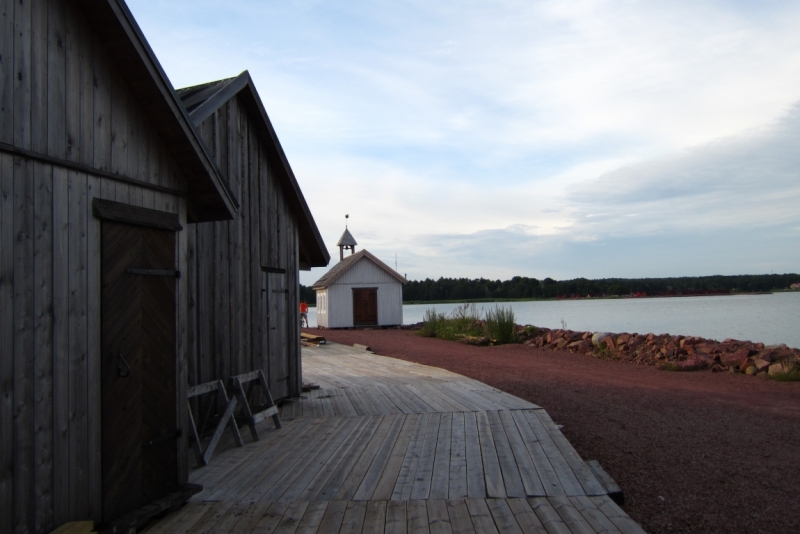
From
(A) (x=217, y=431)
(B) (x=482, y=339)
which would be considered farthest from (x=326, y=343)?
(A) (x=217, y=431)

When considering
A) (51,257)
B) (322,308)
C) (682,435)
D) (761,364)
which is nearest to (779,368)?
(761,364)

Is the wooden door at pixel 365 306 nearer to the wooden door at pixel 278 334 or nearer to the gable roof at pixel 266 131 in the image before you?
the gable roof at pixel 266 131

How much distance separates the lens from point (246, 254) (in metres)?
9.32

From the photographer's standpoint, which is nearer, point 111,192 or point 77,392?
point 77,392

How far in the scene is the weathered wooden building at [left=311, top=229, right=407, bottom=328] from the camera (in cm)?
3142

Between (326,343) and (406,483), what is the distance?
17611 mm

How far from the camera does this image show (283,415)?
31.2 ft

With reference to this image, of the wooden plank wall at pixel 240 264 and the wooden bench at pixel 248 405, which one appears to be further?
the wooden plank wall at pixel 240 264

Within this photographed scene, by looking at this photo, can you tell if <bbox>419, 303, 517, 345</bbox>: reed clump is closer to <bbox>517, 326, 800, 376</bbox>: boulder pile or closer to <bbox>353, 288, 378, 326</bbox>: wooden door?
<bbox>517, 326, 800, 376</bbox>: boulder pile

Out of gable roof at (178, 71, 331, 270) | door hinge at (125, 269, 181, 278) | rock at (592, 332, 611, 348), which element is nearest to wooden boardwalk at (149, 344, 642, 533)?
door hinge at (125, 269, 181, 278)

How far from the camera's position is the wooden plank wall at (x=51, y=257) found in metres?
4.15

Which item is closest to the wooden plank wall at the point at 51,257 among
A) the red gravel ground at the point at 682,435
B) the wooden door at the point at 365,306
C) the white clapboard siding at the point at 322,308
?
the red gravel ground at the point at 682,435

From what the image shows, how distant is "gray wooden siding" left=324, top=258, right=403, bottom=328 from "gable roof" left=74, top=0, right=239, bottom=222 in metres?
24.8

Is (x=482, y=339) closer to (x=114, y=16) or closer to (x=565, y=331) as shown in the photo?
(x=565, y=331)
